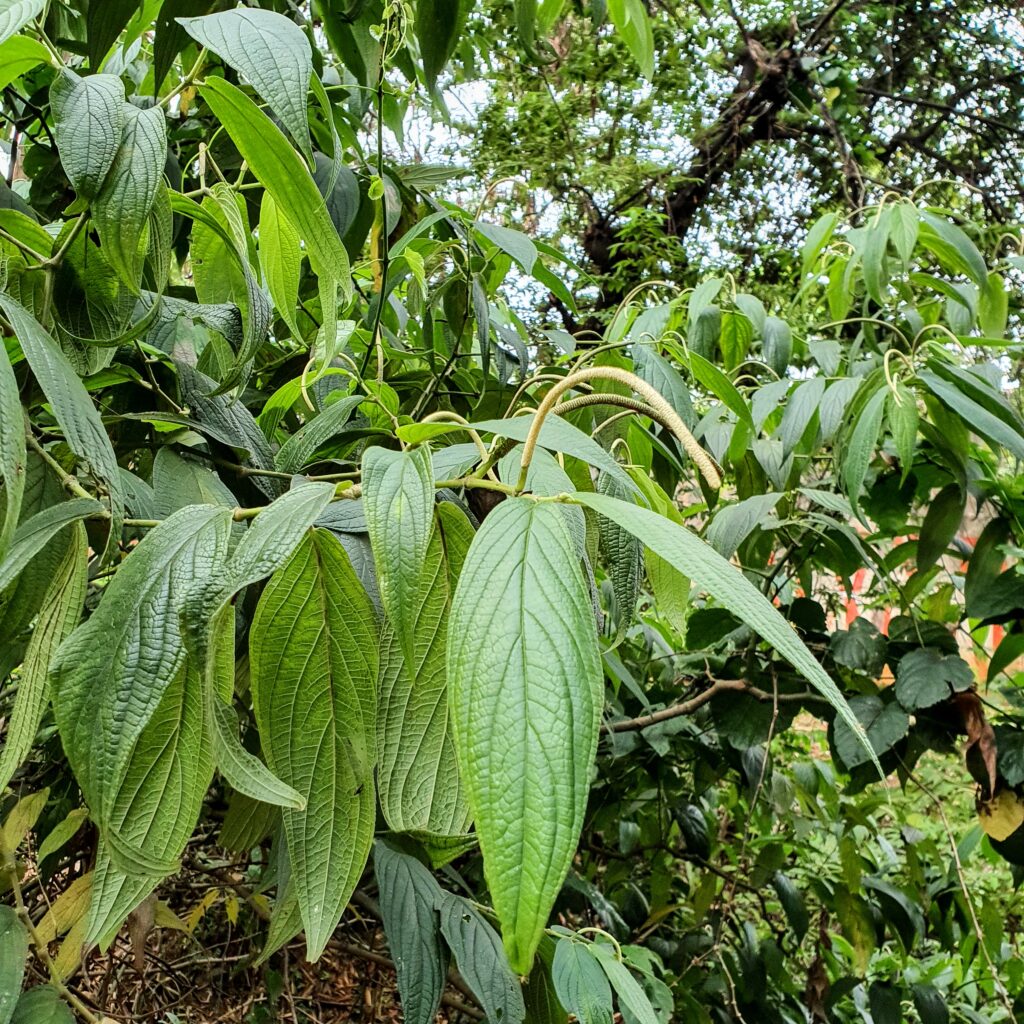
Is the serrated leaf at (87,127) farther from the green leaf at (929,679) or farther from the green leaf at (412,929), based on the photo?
the green leaf at (929,679)

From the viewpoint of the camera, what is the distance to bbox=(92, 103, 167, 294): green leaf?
0.32 m

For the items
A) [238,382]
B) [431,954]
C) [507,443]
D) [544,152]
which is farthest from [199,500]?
[544,152]

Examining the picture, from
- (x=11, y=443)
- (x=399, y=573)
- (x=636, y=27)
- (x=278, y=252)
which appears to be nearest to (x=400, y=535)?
(x=399, y=573)

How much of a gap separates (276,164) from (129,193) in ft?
0.21

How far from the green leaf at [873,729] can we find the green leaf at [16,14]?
0.76 m

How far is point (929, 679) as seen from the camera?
79cm

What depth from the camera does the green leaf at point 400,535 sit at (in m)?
0.24

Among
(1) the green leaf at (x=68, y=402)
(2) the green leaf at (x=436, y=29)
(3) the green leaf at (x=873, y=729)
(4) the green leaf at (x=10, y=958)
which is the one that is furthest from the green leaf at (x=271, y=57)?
(3) the green leaf at (x=873, y=729)

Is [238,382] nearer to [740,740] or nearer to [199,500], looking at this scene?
[199,500]

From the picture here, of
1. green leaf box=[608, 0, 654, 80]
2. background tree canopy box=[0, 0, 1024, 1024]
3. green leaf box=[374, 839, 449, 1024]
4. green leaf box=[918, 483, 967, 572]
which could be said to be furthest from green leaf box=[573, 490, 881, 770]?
green leaf box=[918, 483, 967, 572]

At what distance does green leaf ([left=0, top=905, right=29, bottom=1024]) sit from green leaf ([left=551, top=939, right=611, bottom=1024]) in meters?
0.28

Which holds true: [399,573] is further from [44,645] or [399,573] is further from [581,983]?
[581,983]

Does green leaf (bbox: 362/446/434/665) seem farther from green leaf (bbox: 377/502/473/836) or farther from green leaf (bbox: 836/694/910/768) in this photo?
green leaf (bbox: 836/694/910/768)

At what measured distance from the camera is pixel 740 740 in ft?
2.88
